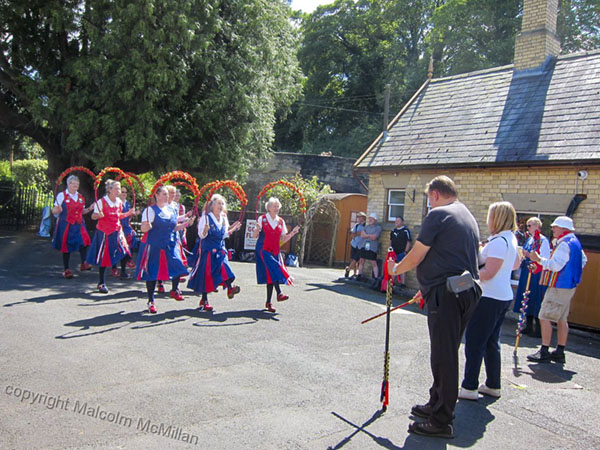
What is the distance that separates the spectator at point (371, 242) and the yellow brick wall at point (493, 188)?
44cm

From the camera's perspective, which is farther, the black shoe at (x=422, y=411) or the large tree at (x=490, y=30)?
the large tree at (x=490, y=30)

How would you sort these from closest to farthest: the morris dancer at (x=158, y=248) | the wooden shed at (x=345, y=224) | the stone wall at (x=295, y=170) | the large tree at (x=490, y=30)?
the morris dancer at (x=158, y=248) < the wooden shed at (x=345, y=224) < the stone wall at (x=295, y=170) < the large tree at (x=490, y=30)

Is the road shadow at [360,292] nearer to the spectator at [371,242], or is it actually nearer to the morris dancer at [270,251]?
the spectator at [371,242]

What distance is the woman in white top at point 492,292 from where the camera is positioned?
4902mm

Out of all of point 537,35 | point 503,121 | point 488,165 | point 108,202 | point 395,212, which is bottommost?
point 108,202

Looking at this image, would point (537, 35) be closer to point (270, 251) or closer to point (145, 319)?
point (270, 251)

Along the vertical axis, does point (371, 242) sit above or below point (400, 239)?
below

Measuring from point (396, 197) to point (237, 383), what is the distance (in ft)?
33.6

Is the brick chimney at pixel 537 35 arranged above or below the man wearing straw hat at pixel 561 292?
above

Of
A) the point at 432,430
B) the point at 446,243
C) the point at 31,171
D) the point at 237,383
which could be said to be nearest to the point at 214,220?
the point at 237,383

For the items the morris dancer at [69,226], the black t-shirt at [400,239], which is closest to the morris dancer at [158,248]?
the morris dancer at [69,226]

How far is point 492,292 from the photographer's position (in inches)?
195

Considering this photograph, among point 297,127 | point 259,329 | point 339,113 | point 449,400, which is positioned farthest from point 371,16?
point 449,400

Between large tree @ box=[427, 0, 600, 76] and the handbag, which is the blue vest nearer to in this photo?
the handbag
